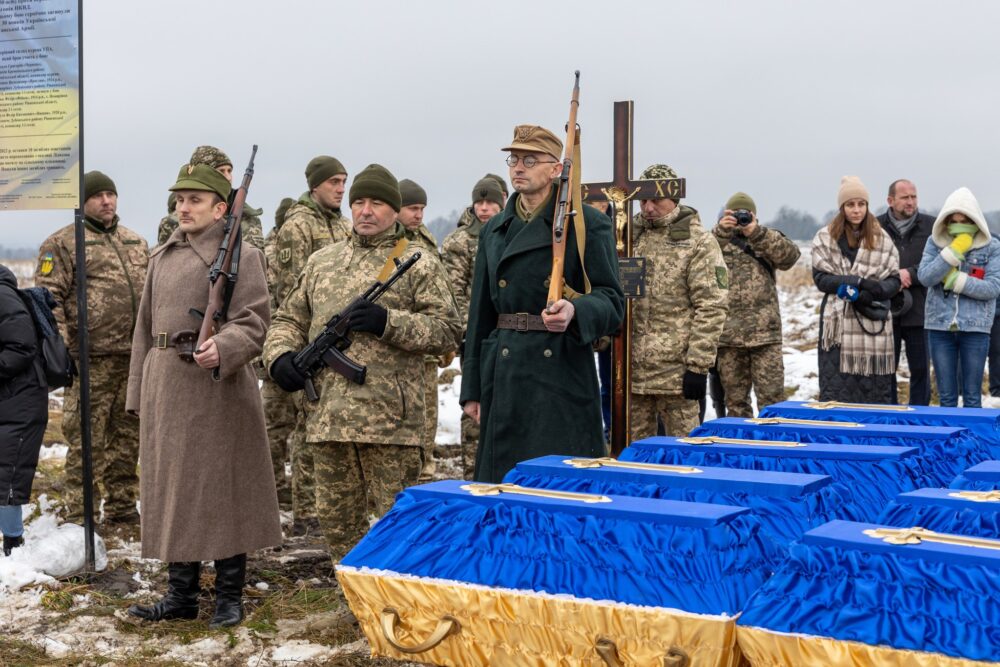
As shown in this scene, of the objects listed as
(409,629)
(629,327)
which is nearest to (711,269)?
(629,327)

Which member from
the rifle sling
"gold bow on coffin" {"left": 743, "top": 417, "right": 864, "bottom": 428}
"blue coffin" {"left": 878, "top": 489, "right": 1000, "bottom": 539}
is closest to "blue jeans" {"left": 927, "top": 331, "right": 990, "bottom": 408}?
"gold bow on coffin" {"left": 743, "top": 417, "right": 864, "bottom": 428}

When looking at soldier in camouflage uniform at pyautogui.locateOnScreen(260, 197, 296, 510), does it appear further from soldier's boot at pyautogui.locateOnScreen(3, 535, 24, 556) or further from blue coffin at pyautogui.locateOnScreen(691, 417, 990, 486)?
blue coffin at pyautogui.locateOnScreen(691, 417, 990, 486)

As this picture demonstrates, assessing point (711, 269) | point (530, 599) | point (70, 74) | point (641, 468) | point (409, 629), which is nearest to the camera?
point (530, 599)

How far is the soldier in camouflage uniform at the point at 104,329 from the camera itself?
696 cm

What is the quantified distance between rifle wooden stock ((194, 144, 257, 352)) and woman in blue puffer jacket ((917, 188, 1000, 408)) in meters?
5.05

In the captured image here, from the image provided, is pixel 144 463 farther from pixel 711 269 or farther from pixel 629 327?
pixel 711 269

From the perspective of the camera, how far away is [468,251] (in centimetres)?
819

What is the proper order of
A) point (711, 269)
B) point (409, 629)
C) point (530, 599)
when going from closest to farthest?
point (530, 599) → point (409, 629) → point (711, 269)

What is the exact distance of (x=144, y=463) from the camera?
490 centimetres

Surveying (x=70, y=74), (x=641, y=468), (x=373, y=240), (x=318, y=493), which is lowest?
(x=318, y=493)

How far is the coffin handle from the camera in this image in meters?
2.52

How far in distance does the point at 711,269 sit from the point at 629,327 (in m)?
0.97

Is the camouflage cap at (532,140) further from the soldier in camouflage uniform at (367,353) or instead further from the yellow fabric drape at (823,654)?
the yellow fabric drape at (823,654)

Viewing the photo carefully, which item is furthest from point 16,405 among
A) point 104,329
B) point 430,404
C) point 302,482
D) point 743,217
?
point 743,217
